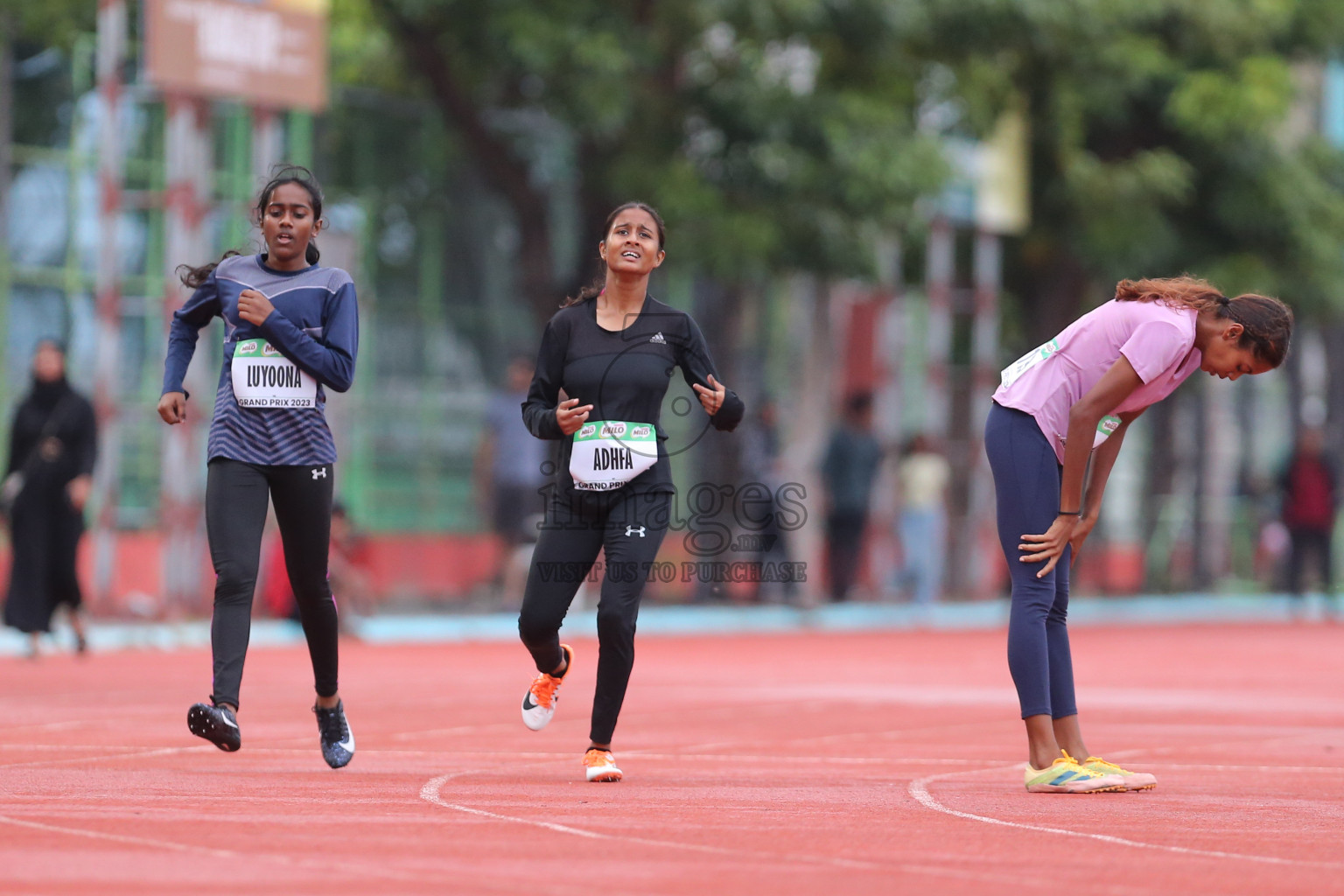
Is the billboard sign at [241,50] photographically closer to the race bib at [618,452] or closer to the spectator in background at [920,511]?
the spectator in background at [920,511]

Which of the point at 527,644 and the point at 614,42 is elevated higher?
the point at 614,42

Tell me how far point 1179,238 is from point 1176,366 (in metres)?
19.8

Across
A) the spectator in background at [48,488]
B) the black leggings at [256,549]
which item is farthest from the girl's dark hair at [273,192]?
the spectator in background at [48,488]

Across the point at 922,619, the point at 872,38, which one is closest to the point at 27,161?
the point at 872,38

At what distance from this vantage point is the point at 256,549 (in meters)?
7.76

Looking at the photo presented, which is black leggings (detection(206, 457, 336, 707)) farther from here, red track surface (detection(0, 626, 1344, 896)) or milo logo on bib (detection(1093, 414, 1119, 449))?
milo logo on bib (detection(1093, 414, 1119, 449))

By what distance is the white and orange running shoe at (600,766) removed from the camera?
776 cm

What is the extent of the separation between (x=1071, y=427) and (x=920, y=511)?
51.6 ft

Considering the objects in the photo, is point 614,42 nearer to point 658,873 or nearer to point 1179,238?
point 1179,238

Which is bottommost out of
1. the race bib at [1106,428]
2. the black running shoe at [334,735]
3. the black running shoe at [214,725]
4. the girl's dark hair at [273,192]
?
the black running shoe at [334,735]

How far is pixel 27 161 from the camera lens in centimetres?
2055

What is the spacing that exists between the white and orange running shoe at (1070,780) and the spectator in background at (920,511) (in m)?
15.5

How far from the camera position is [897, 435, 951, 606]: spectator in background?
23141mm

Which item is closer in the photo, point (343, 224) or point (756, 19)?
point (756, 19)
